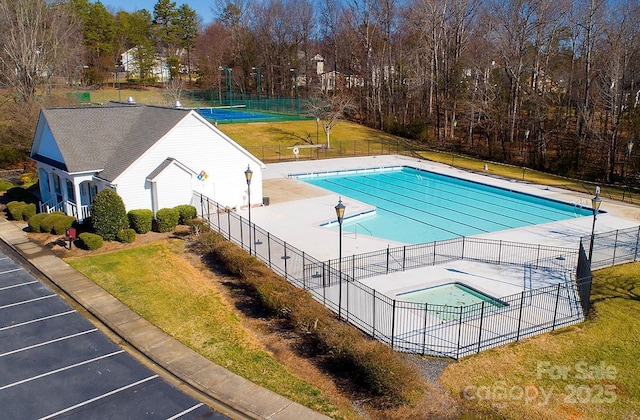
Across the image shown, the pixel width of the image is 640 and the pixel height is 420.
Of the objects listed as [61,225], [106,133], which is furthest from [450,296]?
[106,133]

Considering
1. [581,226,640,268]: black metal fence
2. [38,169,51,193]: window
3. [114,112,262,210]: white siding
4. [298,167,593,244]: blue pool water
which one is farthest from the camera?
[38,169,51,193]: window

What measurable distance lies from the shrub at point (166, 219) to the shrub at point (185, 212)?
38 centimetres

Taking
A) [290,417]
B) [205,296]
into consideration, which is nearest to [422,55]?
[205,296]

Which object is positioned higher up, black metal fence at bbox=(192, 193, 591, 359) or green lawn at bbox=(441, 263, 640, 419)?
black metal fence at bbox=(192, 193, 591, 359)

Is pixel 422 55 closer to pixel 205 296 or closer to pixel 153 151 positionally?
pixel 153 151

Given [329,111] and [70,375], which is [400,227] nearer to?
[70,375]

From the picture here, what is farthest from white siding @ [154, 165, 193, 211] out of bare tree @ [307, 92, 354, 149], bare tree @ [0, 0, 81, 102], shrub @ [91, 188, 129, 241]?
bare tree @ [307, 92, 354, 149]

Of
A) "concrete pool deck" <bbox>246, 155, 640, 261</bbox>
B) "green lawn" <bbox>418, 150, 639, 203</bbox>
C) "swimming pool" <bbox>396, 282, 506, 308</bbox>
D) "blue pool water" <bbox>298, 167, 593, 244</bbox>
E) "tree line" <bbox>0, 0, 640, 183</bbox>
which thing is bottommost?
"swimming pool" <bbox>396, 282, 506, 308</bbox>

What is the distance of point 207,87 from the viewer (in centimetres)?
9531

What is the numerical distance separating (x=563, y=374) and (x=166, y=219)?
18.6 meters

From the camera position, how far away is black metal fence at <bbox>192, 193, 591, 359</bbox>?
15477mm

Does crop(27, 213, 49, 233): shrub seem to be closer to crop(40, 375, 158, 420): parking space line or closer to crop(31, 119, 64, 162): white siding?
crop(31, 119, 64, 162): white siding

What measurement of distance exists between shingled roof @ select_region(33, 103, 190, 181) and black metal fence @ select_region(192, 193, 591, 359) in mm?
5041

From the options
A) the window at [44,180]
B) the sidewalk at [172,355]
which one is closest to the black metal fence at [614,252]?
the sidewalk at [172,355]
